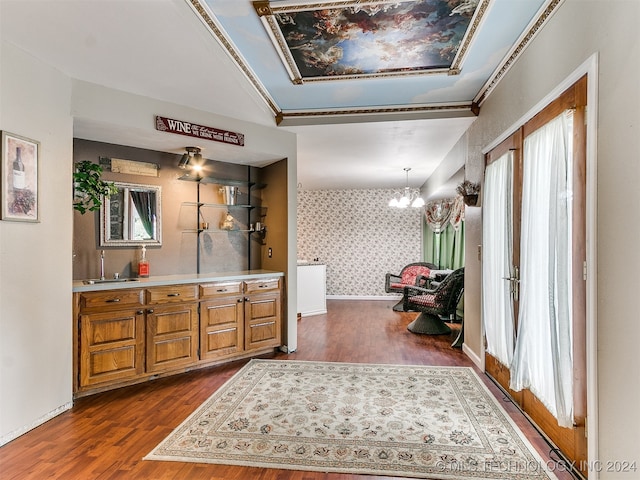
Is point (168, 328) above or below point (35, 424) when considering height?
above

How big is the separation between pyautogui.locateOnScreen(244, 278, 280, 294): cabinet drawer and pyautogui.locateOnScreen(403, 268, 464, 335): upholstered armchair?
219 cm

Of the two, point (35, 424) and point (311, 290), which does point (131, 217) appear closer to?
point (35, 424)

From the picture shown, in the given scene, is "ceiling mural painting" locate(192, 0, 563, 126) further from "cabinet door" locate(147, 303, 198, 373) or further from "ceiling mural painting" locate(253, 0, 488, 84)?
"cabinet door" locate(147, 303, 198, 373)

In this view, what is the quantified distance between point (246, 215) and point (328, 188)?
3.97 metres

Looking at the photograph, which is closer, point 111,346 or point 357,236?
point 111,346

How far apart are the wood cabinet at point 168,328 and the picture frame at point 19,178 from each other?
808mm

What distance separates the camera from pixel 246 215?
15.0 ft

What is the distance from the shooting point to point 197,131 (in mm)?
3533

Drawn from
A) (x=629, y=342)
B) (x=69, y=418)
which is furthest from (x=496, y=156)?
(x=69, y=418)

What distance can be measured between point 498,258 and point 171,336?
3.06m

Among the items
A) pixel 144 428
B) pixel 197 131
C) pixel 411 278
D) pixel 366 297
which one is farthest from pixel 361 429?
pixel 366 297

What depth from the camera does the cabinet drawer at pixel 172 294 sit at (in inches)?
129

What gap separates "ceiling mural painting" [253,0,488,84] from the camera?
2.22m

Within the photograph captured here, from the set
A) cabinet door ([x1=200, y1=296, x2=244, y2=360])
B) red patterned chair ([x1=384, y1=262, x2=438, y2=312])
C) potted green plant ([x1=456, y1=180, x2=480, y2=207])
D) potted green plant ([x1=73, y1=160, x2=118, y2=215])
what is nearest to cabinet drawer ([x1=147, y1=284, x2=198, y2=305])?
cabinet door ([x1=200, y1=296, x2=244, y2=360])
